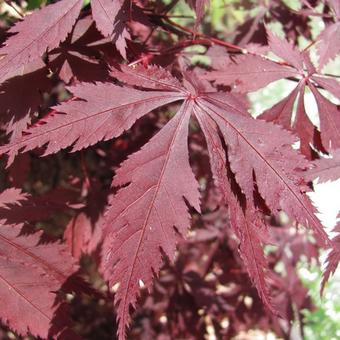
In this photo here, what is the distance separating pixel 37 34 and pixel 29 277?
47cm

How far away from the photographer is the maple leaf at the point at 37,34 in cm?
80

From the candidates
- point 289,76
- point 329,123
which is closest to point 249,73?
point 289,76

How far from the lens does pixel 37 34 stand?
82 cm

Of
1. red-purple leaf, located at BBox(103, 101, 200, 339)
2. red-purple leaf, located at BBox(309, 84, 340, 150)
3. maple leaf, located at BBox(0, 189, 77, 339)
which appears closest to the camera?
red-purple leaf, located at BBox(103, 101, 200, 339)

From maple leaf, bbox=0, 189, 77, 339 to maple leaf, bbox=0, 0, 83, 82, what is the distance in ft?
0.98

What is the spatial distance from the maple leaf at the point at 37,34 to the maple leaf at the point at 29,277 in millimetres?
299

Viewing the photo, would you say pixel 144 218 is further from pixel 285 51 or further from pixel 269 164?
pixel 285 51

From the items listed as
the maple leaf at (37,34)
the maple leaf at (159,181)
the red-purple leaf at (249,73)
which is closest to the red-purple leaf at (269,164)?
the maple leaf at (159,181)

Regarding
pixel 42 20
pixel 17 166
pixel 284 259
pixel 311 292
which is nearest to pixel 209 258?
pixel 284 259

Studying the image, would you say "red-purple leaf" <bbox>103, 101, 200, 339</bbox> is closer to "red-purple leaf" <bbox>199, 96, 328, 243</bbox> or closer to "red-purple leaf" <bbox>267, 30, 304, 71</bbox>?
"red-purple leaf" <bbox>199, 96, 328, 243</bbox>

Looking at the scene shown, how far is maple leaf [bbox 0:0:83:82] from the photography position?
0.80 metres

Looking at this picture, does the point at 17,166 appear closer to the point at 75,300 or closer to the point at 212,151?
the point at 212,151

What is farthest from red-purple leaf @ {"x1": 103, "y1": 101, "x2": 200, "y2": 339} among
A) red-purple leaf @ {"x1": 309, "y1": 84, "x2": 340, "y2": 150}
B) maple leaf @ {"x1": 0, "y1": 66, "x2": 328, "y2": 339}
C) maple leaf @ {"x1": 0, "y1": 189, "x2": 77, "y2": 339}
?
red-purple leaf @ {"x1": 309, "y1": 84, "x2": 340, "y2": 150}

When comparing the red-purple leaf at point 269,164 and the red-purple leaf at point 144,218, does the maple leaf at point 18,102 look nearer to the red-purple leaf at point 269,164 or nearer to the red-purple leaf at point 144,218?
the red-purple leaf at point 144,218
